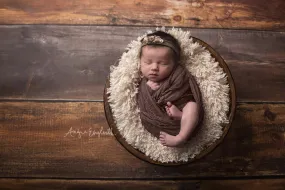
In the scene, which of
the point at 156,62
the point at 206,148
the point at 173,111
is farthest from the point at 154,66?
the point at 206,148

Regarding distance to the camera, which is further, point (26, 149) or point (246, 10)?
point (246, 10)

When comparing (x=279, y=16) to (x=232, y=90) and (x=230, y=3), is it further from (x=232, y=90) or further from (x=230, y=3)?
(x=232, y=90)

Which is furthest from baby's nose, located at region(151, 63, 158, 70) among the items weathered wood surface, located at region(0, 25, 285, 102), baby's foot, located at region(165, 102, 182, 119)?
weathered wood surface, located at region(0, 25, 285, 102)

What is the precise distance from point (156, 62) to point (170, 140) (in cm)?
25

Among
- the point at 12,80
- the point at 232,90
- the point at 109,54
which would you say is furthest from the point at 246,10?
the point at 12,80

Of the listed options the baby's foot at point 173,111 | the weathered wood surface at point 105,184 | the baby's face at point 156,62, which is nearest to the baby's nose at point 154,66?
the baby's face at point 156,62

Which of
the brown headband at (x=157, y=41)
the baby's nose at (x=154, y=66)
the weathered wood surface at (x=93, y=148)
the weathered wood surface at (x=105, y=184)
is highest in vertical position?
the brown headband at (x=157, y=41)

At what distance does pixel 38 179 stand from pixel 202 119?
0.67 meters

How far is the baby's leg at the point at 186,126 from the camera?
0.91m

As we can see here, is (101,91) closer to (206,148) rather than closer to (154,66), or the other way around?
(154,66)

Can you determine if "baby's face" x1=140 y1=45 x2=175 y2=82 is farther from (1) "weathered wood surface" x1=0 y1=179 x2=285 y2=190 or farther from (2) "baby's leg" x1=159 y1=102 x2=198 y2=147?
(1) "weathered wood surface" x1=0 y1=179 x2=285 y2=190

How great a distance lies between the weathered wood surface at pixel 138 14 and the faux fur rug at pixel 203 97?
0.30 metres

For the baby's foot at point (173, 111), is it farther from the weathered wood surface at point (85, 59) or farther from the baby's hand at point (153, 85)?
the weathered wood surface at point (85, 59)

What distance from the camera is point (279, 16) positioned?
1.30 metres
